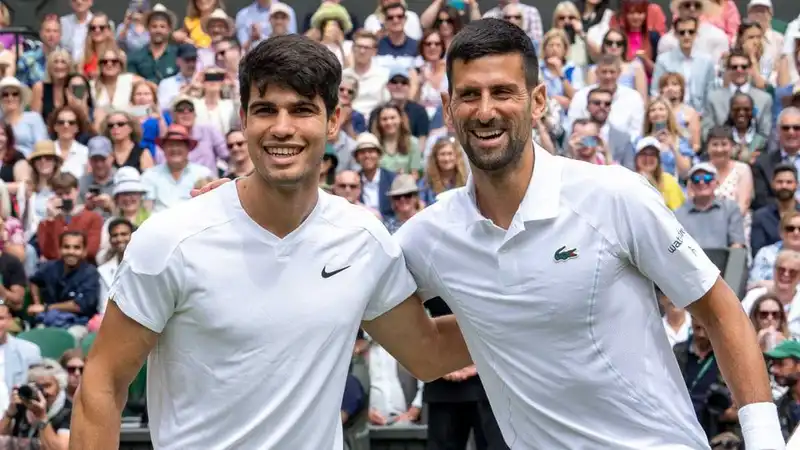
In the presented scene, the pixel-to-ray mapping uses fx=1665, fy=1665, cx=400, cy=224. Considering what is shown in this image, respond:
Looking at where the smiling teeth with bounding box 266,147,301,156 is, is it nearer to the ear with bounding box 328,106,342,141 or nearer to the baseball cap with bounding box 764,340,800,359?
the ear with bounding box 328,106,342,141

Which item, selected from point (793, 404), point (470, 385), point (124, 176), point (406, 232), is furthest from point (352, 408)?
point (406, 232)

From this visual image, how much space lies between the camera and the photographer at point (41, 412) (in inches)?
370

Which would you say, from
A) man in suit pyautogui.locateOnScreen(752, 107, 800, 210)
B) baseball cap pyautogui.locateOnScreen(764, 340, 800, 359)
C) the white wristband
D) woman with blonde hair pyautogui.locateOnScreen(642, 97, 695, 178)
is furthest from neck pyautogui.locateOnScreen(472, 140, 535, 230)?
woman with blonde hair pyautogui.locateOnScreen(642, 97, 695, 178)

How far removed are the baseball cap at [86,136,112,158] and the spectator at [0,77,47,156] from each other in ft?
2.34

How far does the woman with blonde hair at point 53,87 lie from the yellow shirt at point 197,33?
1.58 m

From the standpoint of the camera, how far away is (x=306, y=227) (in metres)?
4.71

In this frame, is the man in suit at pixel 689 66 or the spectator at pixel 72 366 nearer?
the spectator at pixel 72 366

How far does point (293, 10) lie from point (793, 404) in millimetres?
9281

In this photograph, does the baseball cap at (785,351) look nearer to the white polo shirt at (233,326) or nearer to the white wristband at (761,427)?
the white wristband at (761,427)

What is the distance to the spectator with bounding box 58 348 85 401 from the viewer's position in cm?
998

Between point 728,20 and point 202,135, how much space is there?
200 inches

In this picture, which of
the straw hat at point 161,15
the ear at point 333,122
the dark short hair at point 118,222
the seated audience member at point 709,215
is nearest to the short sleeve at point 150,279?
the ear at point 333,122

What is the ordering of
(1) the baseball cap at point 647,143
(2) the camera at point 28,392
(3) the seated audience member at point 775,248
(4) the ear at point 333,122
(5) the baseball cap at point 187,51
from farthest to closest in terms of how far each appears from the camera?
(5) the baseball cap at point 187,51, (1) the baseball cap at point 647,143, (3) the seated audience member at point 775,248, (2) the camera at point 28,392, (4) the ear at point 333,122

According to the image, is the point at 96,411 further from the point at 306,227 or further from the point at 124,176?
the point at 124,176
